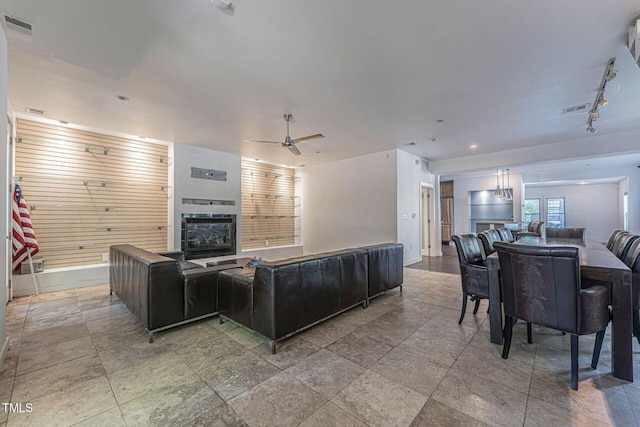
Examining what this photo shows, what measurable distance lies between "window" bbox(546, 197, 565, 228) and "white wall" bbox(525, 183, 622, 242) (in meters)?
0.16

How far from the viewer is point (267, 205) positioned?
319 inches

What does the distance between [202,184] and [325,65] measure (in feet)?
14.8

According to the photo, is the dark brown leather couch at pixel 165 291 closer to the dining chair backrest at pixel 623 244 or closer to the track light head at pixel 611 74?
the dining chair backrest at pixel 623 244

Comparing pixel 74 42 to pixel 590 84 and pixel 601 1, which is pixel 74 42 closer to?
pixel 601 1

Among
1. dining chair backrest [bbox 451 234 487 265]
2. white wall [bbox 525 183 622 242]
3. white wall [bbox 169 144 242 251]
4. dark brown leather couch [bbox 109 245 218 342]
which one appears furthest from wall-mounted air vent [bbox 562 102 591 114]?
white wall [bbox 525 183 622 242]

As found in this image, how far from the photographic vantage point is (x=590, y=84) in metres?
3.25

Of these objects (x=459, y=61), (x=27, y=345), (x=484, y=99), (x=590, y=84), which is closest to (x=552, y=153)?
(x=590, y=84)

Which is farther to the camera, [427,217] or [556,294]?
[427,217]

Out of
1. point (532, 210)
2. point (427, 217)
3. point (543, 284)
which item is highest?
point (532, 210)

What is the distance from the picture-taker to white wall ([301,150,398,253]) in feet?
21.5

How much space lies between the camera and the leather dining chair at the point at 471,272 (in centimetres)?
288

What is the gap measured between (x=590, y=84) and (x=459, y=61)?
1894 millimetres

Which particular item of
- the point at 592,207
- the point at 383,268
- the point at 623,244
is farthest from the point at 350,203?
the point at 592,207

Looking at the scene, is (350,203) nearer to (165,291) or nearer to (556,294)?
(165,291)
